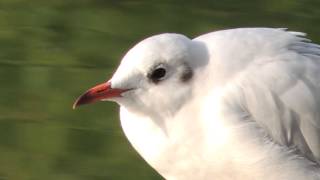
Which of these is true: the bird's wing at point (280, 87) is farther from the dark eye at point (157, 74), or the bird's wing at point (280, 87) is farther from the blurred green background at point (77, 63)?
the blurred green background at point (77, 63)

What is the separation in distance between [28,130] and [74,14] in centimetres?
135

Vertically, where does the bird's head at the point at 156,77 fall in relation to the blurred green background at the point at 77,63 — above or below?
above

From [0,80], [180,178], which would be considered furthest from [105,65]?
[180,178]

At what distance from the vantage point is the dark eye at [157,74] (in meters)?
3.13

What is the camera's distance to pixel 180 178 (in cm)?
331

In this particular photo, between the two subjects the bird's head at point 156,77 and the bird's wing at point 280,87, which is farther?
the bird's wing at point 280,87

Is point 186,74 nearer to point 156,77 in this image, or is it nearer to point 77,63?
point 156,77

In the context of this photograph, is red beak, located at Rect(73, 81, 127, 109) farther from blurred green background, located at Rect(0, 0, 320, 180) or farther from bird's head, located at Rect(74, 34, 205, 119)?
blurred green background, located at Rect(0, 0, 320, 180)

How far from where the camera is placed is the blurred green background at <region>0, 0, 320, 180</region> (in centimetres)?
431

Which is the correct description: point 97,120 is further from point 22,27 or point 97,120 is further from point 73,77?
point 22,27

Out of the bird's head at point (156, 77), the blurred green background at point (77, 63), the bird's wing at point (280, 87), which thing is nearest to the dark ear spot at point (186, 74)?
the bird's head at point (156, 77)

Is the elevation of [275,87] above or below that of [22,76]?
above

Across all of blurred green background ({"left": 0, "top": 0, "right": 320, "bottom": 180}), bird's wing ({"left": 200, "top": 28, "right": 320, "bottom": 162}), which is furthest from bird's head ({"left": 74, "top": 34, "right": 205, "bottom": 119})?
blurred green background ({"left": 0, "top": 0, "right": 320, "bottom": 180})

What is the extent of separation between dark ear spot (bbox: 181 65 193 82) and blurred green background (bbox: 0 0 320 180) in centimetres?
110
